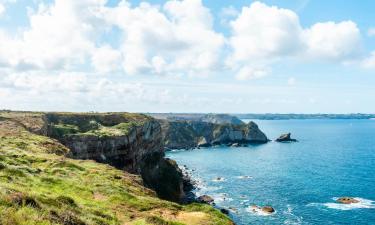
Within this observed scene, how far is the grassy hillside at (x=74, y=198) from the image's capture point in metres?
20.3

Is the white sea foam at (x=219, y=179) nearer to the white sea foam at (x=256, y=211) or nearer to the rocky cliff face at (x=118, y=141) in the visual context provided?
the rocky cliff face at (x=118, y=141)

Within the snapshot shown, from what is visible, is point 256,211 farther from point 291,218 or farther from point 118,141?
point 118,141

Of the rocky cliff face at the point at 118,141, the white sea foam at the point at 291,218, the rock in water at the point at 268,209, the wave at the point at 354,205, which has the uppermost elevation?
the rocky cliff face at the point at 118,141

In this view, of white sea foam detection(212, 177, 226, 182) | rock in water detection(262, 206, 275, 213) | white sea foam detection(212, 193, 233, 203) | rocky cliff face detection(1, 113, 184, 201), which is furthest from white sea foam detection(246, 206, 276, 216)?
white sea foam detection(212, 177, 226, 182)

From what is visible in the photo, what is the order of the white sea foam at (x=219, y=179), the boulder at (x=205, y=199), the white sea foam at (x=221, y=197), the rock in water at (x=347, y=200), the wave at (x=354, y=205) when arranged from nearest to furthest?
the wave at (x=354, y=205) < the rock in water at (x=347, y=200) < the boulder at (x=205, y=199) < the white sea foam at (x=221, y=197) < the white sea foam at (x=219, y=179)

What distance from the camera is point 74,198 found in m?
32.9

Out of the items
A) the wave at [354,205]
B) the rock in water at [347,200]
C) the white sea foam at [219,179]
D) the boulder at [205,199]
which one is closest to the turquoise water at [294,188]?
the wave at [354,205]

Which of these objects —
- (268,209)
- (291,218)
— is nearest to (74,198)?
(291,218)

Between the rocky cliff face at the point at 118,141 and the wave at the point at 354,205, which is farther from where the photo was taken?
the wave at the point at 354,205

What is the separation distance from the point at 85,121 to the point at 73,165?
8668 centimetres

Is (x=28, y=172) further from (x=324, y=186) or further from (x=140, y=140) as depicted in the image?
(x=324, y=186)

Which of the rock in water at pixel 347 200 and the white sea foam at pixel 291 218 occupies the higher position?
the rock in water at pixel 347 200

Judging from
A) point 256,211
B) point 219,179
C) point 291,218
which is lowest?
point 219,179

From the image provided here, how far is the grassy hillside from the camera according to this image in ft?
66.5
